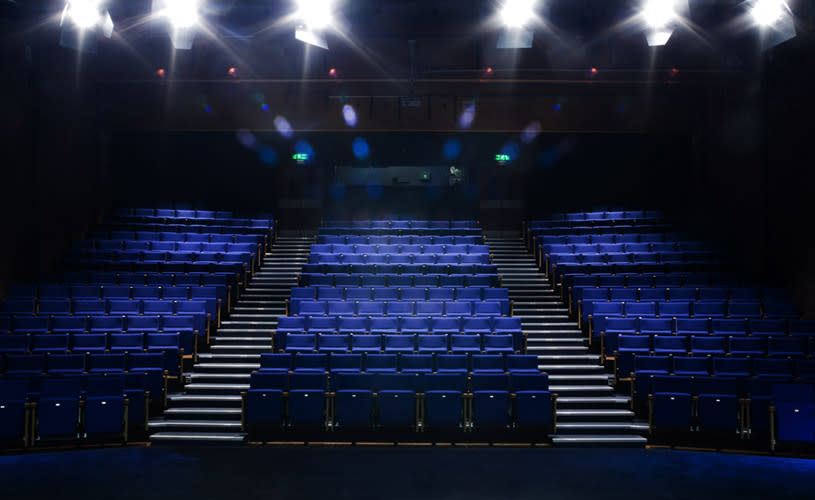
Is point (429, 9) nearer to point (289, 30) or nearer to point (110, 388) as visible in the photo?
point (289, 30)

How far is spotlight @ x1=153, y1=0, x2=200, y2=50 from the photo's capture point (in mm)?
6523

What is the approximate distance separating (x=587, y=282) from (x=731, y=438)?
2583mm

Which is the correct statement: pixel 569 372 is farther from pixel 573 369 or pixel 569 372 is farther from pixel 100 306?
pixel 100 306

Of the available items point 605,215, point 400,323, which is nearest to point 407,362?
point 400,323

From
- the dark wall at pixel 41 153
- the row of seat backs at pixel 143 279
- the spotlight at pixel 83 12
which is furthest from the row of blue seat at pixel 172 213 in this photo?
the spotlight at pixel 83 12

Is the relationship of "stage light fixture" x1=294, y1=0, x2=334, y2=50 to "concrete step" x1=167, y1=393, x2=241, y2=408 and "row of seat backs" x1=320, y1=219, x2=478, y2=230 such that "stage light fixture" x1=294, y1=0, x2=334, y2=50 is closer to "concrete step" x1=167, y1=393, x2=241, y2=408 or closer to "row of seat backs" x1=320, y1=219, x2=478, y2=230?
"row of seat backs" x1=320, y1=219, x2=478, y2=230

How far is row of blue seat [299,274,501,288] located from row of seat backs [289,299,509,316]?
0.66m

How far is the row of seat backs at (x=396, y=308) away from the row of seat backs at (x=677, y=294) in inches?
39.6

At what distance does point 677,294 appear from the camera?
21.2 ft

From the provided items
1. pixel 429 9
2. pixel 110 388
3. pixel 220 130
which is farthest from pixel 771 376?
pixel 220 130

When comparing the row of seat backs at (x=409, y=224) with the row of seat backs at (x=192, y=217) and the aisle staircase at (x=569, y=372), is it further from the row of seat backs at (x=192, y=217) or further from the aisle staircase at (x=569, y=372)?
the aisle staircase at (x=569, y=372)

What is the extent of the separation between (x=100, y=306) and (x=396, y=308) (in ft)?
9.75

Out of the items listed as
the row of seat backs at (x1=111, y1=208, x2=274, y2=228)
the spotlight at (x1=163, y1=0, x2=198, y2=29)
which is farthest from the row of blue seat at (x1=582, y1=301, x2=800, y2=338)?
the row of seat backs at (x1=111, y1=208, x2=274, y2=228)

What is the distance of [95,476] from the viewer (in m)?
3.62
